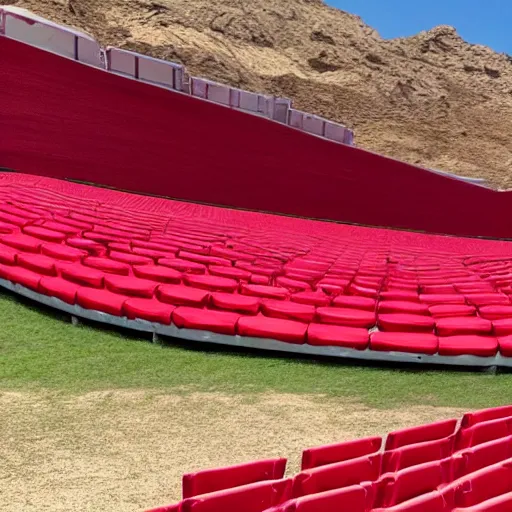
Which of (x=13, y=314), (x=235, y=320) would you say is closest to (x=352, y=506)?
(x=235, y=320)

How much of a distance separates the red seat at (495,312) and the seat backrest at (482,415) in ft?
8.25

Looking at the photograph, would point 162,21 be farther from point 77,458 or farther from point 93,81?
point 77,458

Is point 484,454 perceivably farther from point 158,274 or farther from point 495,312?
point 158,274

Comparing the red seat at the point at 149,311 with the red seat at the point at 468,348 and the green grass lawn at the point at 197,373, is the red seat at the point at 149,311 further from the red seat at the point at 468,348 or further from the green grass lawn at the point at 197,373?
the red seat at the point at 468,348

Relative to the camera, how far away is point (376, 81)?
3847 centimetres

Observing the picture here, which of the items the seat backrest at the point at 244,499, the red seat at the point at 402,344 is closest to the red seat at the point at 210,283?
the red seat at the point at 402,344

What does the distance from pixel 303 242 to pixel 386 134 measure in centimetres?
2418

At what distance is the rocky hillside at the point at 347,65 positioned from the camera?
32625 mm

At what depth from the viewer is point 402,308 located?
583 centimetres

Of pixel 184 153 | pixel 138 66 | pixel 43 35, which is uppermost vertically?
pixel 43 35

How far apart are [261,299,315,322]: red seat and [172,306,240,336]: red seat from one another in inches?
11.4

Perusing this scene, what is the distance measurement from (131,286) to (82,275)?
550 millimetres

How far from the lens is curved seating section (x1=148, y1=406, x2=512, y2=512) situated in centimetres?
208

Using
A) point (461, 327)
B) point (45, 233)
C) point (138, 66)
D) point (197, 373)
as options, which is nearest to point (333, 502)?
point (197, 373)
